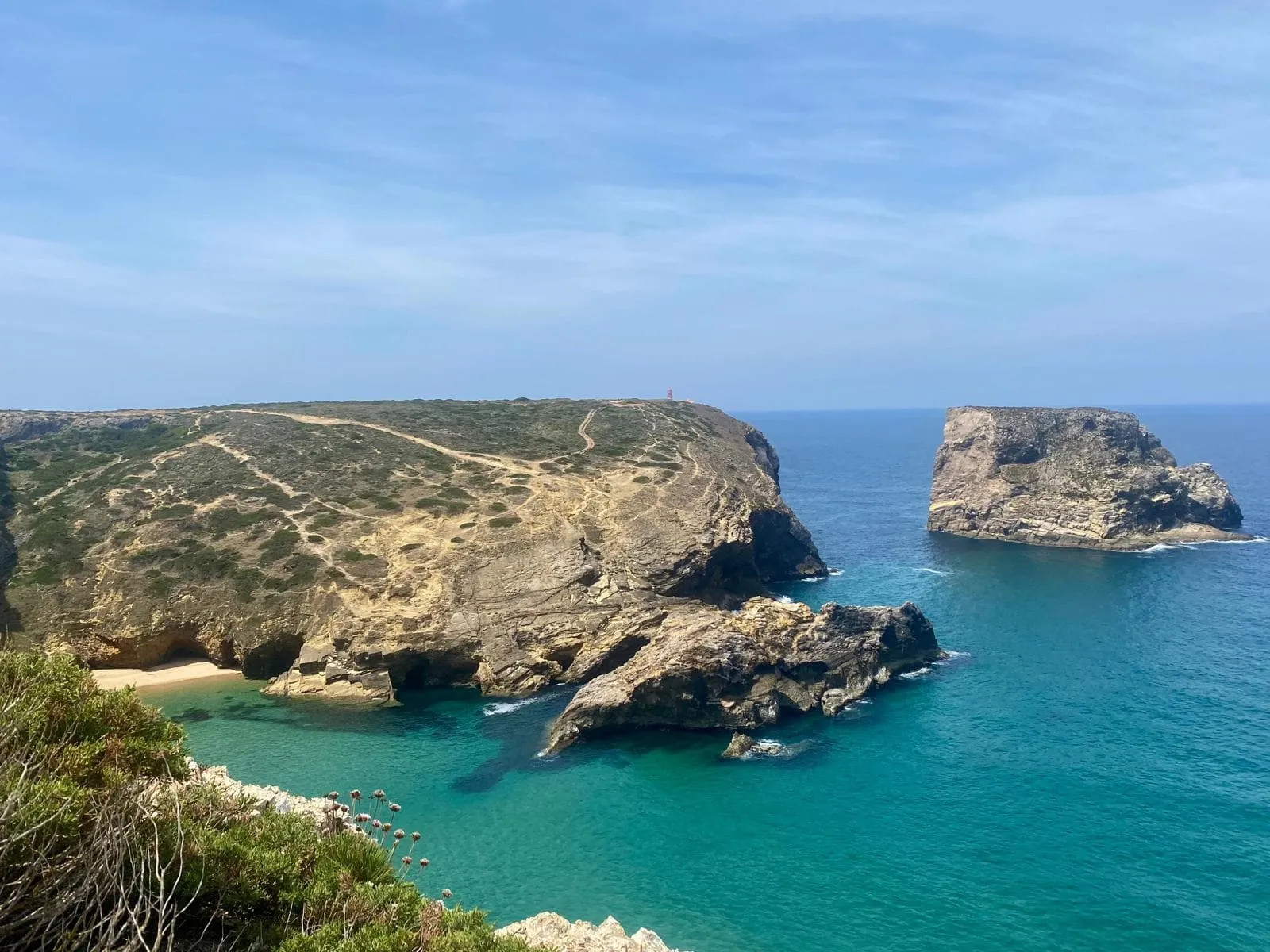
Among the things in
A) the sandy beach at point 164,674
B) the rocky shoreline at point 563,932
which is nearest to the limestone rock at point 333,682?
the sandy beach at point 164,674

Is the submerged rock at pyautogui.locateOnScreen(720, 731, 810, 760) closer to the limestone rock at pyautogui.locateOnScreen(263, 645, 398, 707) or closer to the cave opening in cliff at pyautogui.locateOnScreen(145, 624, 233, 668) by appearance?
the limestone rock at pyautogui.locateOnScreen(263, 645, 398, 707)

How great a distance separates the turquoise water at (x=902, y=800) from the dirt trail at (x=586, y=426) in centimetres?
4934

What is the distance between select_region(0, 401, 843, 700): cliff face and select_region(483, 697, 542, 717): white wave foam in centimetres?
162

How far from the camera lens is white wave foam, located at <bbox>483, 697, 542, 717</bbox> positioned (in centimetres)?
5106

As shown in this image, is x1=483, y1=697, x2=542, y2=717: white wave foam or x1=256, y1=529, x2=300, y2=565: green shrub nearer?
x1=483, y1=697, x2=542, y2=717: white wave foam

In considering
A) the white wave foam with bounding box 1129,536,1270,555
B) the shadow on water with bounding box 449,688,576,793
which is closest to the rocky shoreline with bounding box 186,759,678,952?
the shadow on water with bounding box 449,688,576,793

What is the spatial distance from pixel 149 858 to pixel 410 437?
85.6 metres

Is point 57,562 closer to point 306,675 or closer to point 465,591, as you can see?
point 306,675

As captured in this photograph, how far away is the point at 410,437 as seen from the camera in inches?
3809

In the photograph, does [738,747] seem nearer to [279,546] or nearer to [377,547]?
[377,547]

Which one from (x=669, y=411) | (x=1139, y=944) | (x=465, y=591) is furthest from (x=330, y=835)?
(x=669, y=411)

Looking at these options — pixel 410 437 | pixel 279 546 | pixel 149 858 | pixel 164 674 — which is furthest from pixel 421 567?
pixel 149 858

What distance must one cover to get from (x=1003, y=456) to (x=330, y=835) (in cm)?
11028

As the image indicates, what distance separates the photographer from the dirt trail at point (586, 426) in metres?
98.9
